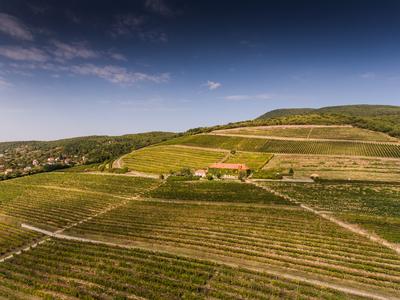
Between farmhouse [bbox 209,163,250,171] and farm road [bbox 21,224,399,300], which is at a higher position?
farmhouse [bbox 209,163,250,171]

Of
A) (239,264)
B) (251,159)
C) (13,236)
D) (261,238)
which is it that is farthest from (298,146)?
(13,236)

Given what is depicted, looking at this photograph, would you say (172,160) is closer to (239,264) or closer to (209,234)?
(209,234)

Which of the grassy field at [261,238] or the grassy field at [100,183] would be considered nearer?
the grassy field at [261,238]

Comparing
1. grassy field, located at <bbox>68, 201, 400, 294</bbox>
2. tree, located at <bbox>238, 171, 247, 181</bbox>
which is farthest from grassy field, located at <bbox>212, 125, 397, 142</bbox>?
grassy field, located at <bbox>68, 201, 400, 294</bbox>

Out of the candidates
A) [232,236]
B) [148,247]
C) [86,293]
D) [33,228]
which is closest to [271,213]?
[232,236]

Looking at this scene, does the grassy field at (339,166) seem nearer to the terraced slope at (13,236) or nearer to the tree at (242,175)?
the tree at (242,175)

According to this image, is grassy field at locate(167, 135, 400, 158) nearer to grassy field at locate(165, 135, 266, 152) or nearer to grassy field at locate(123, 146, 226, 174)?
grassy field at locate(165, 135, 266, 152)

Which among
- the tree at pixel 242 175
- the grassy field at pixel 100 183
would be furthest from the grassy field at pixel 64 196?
the tree at pixel 242 175

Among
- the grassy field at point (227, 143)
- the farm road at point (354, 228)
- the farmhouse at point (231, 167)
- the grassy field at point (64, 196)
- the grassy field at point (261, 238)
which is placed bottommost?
the farm road at point (354, 228)
